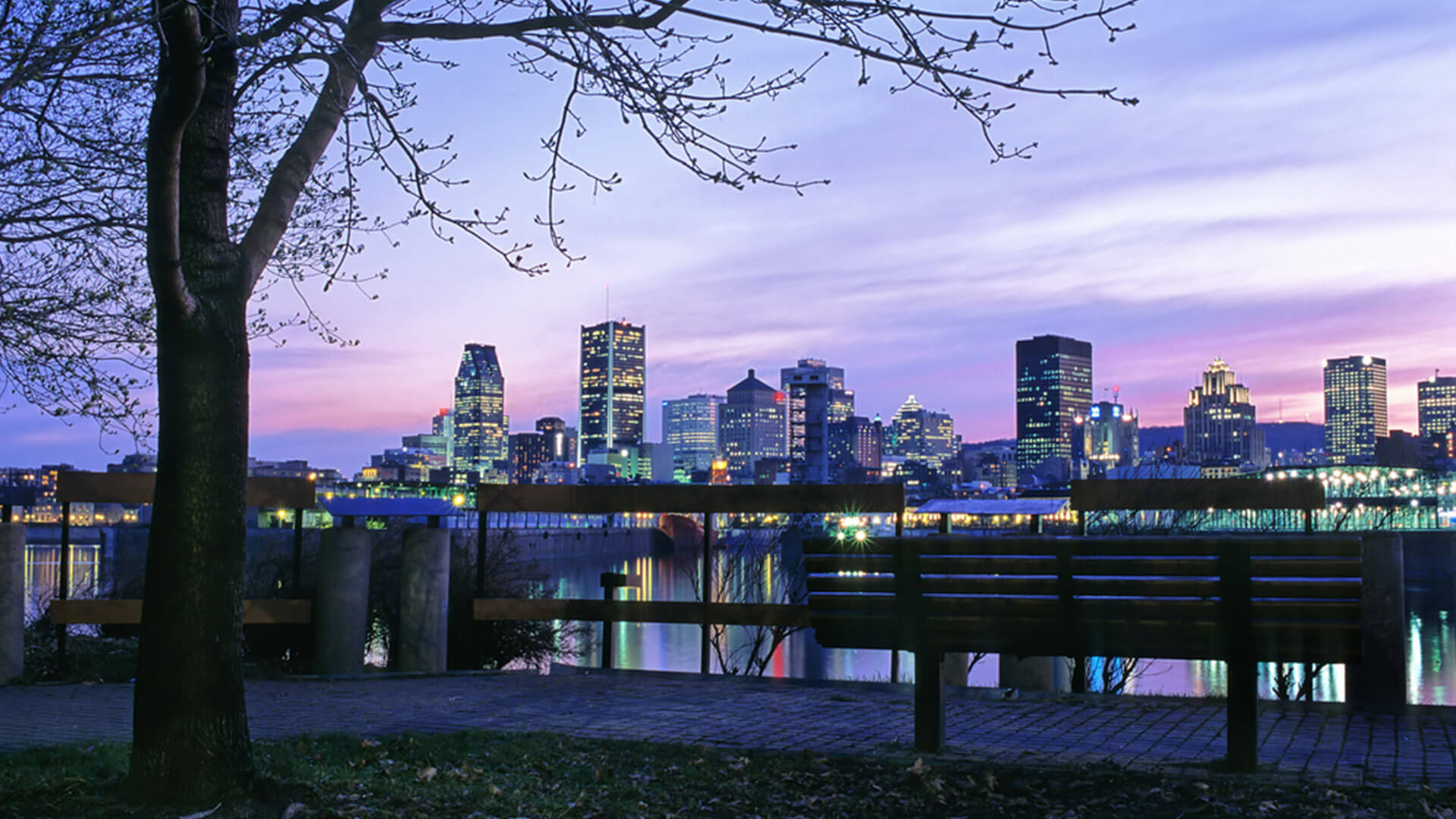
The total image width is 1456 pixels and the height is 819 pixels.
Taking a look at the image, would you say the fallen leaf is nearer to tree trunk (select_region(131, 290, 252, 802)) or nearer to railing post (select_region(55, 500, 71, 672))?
tree trunk (select_region(131, 290, 252, 802))

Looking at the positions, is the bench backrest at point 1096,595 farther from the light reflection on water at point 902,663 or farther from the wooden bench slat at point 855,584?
the light reflection on water at point 902,663

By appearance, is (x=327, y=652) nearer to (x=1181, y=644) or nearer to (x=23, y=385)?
(x=23, y=385)

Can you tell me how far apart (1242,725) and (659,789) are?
260 centimetres

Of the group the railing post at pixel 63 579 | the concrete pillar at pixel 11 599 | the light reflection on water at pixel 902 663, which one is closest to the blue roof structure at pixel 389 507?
the railing post at pixel 63 579

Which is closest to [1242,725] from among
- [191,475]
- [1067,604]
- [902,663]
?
[1067,604]

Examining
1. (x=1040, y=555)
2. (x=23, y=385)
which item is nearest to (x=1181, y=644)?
(x=1040, y=555)

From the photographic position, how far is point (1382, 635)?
6.93 metres

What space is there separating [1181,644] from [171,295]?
4.69 m

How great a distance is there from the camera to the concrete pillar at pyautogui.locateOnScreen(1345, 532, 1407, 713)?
22.5ft

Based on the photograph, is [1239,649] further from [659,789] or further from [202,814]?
[202,814]

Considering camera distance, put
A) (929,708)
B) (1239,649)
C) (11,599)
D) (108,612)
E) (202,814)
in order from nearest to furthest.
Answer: (202,814), (1239,649), (929,708), (11,599), (108,612)

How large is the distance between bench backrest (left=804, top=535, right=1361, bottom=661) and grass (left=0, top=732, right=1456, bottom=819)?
0.64 m

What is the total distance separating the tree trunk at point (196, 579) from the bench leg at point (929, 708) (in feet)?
9.97

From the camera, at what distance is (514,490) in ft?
30.8
